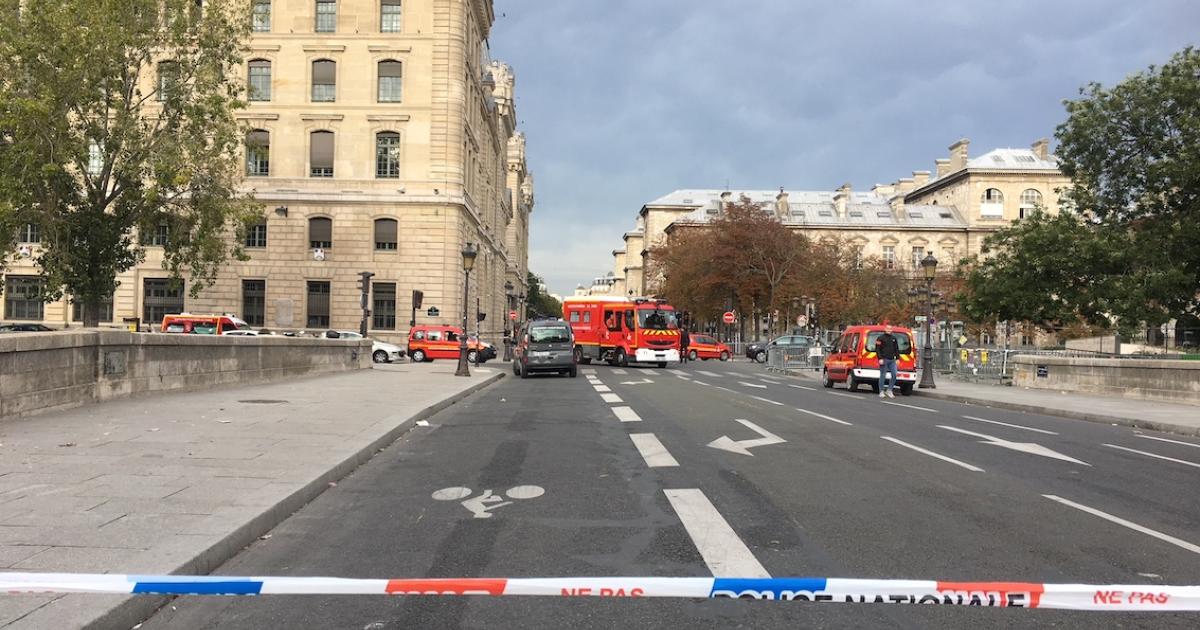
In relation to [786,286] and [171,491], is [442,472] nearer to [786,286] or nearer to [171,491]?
[171,491]

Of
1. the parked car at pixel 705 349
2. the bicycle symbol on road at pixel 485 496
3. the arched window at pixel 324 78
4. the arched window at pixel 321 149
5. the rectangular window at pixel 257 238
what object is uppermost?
the arched window at pixel 324 78

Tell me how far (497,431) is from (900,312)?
201ft

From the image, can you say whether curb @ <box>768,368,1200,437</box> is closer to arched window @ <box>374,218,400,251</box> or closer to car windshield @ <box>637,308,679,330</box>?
car windshield @ <box>637,308,679,330</box>

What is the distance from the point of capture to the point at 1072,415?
17219 mm

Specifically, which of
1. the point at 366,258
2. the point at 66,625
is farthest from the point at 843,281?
the point at 66,625

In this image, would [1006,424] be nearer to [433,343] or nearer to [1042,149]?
[433,343]

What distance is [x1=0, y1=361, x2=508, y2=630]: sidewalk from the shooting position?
457cm

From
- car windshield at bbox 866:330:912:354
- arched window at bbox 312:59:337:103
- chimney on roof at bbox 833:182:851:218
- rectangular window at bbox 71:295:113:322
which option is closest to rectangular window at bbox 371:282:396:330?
arched window at bbox 312:59:337:103

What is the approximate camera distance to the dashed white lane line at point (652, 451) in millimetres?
8992

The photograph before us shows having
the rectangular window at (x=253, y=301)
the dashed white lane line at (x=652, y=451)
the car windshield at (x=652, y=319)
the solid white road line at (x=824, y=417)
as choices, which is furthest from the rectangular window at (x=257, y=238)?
the dashed white lane line at (x=652, y=451)

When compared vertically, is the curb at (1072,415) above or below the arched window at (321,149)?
below

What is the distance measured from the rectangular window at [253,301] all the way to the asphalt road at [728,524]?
3714 centimetres

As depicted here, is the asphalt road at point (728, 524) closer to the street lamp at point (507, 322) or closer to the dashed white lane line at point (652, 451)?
the dashed white lane line at point (652, 451)

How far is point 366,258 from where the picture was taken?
45.2 meters
